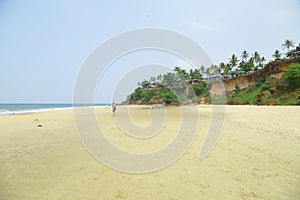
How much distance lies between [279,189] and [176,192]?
1893mm

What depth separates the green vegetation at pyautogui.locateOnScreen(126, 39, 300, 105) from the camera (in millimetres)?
32269

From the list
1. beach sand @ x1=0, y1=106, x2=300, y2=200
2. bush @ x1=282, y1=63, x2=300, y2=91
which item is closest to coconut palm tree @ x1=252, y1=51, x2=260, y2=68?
bush @ x1=282, y1=63, x2=300, y2=91

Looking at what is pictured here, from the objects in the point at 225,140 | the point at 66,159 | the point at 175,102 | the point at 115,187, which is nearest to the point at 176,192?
the point at 115,187

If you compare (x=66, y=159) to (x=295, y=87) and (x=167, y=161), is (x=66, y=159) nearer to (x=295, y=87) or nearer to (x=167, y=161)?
(x=167, y=161)

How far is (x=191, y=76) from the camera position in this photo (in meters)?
65.7

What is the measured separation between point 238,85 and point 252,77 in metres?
4.49

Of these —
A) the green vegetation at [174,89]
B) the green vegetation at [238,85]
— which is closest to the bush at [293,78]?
the green vegetation at [238,85]

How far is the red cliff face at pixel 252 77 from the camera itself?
39.9 meters

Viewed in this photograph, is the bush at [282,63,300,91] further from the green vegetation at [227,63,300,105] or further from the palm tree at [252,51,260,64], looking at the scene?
the palm tree at [252,51,260,64]

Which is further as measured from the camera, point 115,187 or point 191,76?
point 191,76

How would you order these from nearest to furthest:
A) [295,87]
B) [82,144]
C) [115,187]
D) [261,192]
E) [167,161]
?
[261,192] < [115,187] < [167,161] < [82,144] < [295,87]

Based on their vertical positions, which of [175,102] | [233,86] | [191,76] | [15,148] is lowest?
[15,148]

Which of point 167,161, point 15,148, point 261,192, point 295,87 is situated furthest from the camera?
point 295,87

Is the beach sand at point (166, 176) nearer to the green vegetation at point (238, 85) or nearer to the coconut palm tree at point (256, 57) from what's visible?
the green vegetation at point (238, 85)
